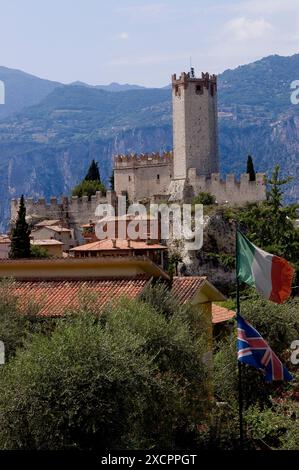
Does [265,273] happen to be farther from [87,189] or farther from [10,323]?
[87,189]

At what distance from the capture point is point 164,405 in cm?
2073

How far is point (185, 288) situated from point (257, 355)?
5876mm

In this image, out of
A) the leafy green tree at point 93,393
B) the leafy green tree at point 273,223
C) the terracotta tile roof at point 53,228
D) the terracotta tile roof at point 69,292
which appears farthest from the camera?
the terracotta tile roof at point 53,228

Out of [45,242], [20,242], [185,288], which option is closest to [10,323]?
[185,288]

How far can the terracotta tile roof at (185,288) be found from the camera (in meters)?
26.4

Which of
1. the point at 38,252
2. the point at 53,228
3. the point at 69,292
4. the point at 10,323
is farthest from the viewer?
the point at 53,228

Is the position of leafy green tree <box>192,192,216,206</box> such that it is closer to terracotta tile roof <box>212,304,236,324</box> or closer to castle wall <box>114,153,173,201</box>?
castle wall <box>114,153,173,201</box>

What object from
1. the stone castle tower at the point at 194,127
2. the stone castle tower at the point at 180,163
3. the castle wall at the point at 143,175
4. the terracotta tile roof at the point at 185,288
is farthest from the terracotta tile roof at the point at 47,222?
the terracotta tile roof at the point at 185,288

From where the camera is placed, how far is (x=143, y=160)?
74.8 m

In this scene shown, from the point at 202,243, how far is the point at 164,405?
44.3 metres

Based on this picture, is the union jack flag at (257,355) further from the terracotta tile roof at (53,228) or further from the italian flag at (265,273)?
the terracotta tile roof at (53,228)

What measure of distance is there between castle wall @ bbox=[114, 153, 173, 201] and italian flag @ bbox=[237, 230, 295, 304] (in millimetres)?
50492
